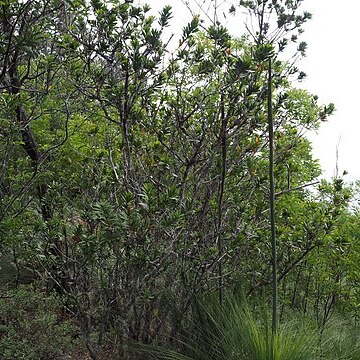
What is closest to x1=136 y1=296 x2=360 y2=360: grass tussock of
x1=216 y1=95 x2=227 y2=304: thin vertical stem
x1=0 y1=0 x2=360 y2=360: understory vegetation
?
x1=0 y1=0 x2=360 y2=360: understory vegetation

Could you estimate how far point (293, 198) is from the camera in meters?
4.12

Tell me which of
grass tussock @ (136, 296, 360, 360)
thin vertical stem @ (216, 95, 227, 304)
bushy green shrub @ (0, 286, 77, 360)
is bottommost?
bushy green shrub @ (0, 286, 77, 360)

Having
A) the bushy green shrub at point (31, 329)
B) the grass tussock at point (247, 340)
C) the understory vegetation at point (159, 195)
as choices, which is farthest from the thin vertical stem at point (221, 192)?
the bushy green shrub at point (31, 329)

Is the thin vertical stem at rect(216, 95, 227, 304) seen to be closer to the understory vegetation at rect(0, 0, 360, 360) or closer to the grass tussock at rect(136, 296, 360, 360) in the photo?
the understory vegetation at rect(0, 0, 360, 360)

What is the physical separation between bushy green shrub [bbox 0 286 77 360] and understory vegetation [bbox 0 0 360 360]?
13mm

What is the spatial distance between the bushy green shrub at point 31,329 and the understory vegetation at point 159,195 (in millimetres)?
13

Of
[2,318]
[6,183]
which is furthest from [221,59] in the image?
[2,318]

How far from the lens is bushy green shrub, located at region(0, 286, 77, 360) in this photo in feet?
11.4

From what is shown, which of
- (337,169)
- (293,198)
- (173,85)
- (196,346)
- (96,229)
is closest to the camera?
(196,346)

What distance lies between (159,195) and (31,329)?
5.24 ft

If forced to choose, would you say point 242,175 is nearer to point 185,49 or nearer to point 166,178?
point 166,178

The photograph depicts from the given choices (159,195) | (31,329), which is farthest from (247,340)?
(31,329)

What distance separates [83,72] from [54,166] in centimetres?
95

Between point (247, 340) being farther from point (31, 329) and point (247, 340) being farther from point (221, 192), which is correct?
point (31, 329)
